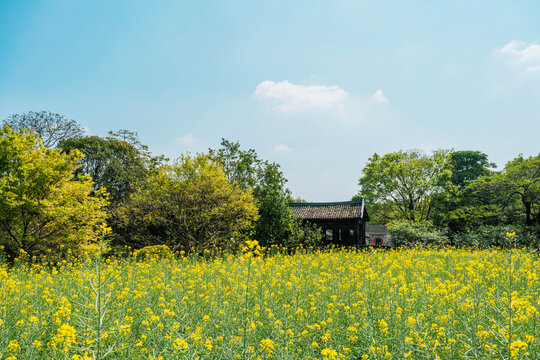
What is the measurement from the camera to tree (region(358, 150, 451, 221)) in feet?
81.9

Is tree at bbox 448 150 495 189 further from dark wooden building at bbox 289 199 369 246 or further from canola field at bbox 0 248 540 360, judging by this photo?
canola field at bbox 0 248 540 360

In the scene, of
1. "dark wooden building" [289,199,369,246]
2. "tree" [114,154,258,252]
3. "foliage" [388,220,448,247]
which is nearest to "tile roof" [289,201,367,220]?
"dark wooden building" [289,199,369,246]

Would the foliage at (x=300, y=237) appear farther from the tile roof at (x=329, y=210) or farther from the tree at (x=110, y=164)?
the tree at (x=110, y=164)

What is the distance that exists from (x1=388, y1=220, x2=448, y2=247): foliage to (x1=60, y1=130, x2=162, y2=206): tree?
52.5ft

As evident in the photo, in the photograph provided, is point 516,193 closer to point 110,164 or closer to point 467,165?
point 467,165

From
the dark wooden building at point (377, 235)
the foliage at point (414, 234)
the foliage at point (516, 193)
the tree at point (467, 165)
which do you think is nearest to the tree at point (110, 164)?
the foliage at point (414, 234)

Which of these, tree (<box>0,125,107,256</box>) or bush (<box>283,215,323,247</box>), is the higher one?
tree (<box>0,125,107,256</box>)

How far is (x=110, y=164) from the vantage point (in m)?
21.5

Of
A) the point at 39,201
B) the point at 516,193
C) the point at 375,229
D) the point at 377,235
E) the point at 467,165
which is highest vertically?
the point at 467,165

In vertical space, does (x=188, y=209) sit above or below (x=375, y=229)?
above

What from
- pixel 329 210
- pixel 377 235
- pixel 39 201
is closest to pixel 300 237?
pixel 329 210

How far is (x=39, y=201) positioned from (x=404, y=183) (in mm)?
24154

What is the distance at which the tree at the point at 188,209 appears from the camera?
12070 millimetres

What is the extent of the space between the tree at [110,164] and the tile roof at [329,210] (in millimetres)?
10466
